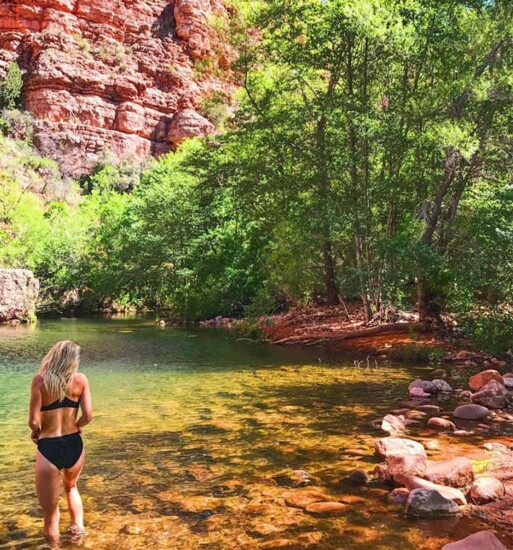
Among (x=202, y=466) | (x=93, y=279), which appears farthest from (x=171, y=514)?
(x=93, y=279)

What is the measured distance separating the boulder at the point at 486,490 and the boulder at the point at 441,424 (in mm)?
2324

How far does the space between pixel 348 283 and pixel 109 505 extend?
13521 mm

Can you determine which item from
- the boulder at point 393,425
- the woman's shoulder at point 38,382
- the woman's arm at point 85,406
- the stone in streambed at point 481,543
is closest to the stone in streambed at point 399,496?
the stone in streambed at point 481,543

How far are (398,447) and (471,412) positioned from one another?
2.63m

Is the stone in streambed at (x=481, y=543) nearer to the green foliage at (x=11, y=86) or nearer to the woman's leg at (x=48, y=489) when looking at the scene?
the woman's leg at (x=48, y=489)

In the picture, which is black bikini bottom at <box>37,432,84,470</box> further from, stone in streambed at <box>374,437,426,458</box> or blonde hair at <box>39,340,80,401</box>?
stone in streambed at <box>374,437,426,458</box>

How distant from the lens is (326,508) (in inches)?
186

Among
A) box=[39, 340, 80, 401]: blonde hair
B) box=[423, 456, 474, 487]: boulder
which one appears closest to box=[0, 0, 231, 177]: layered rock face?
box=[423, 456, 474, 487]: boulder

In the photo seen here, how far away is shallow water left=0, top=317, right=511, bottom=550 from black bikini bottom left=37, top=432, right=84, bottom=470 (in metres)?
0.61

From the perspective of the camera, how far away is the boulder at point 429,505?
14.8 ft

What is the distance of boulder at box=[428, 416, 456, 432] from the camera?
23.8 feet

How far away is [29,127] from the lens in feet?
214

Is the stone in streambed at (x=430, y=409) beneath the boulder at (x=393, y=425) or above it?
beneath

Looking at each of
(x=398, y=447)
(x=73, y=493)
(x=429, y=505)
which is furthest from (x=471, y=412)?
(x=73, y=493)
